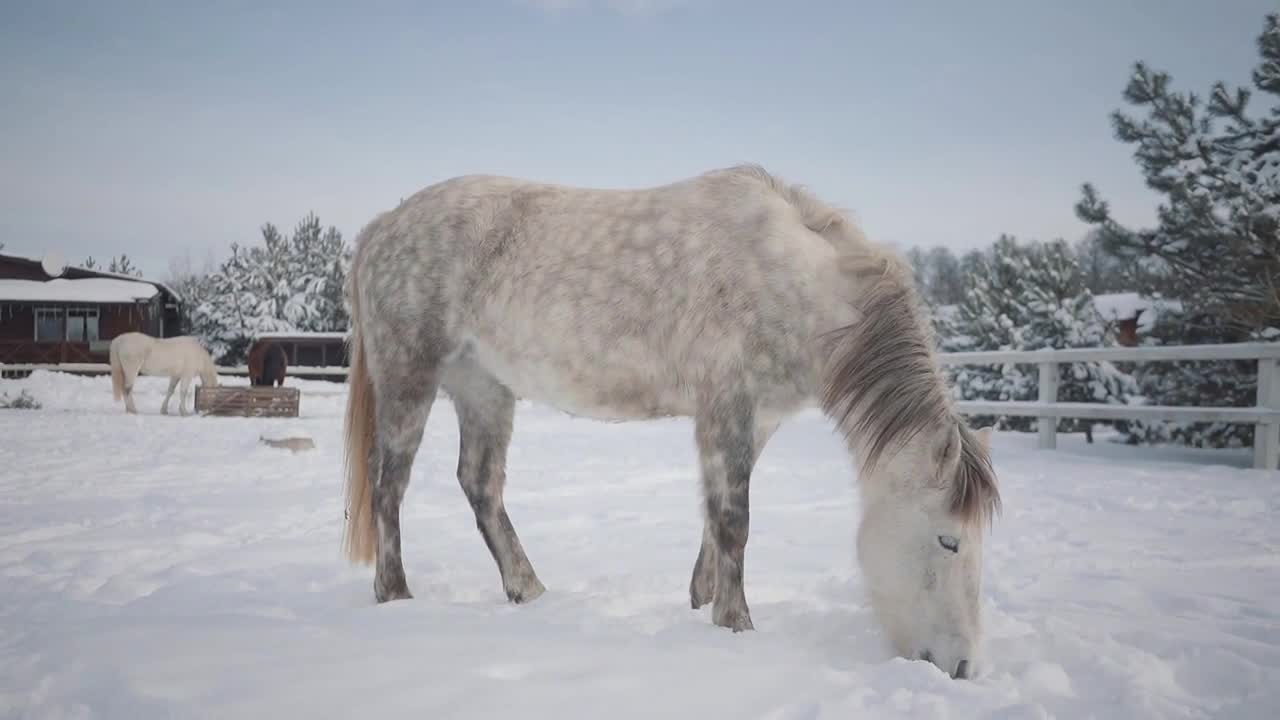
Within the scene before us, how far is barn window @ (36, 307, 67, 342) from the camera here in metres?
22.1

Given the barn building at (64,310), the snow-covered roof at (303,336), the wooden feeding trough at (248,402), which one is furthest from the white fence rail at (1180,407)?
the barn building at (64,310)

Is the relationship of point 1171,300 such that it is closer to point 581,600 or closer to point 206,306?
point 581,600

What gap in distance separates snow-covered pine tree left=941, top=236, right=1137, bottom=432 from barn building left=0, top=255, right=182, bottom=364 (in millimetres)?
23312

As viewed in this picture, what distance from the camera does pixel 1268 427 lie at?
616cm

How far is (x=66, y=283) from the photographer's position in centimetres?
2236

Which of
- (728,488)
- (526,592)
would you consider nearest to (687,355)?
(728,488)

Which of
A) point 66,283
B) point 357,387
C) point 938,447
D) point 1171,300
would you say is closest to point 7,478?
Answer: point 357,387

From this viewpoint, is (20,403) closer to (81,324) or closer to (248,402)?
(248,402)

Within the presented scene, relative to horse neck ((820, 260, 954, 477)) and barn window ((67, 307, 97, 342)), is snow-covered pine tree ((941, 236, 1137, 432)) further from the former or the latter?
barn window ((67, 307, 97, 342))

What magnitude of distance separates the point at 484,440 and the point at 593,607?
100 cm

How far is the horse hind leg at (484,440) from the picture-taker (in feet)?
10.5

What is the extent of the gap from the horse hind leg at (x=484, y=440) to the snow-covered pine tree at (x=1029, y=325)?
10.2m

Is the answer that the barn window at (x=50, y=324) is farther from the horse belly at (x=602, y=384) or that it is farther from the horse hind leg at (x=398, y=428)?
the horse belly at (x=602, y=384)

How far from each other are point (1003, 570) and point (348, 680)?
2775mm
